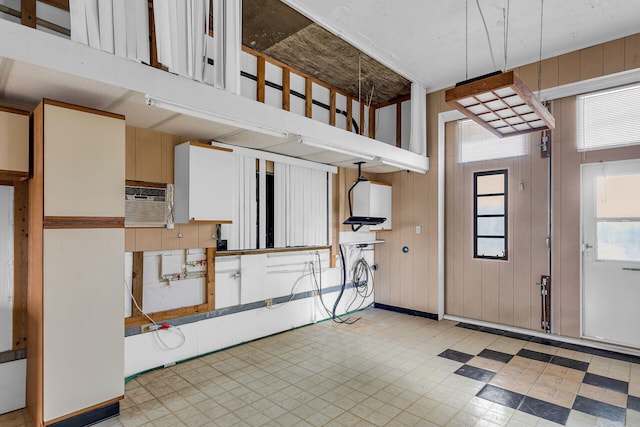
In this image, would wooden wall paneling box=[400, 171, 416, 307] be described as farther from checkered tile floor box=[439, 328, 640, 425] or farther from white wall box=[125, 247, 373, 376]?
checkered tile floor box=[439, 328, 640, 425]

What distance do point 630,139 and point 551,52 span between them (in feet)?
4.70

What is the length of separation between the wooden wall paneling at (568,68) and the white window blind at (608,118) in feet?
0.93

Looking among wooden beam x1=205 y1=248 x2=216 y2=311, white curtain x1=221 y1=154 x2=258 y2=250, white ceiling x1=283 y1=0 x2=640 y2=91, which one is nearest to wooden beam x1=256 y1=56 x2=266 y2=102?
white curtain x1=221 y1=154 x2=258 y2=250

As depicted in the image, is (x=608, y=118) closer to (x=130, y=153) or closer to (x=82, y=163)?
(x=130, y=153)

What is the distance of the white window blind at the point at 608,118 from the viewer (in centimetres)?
412

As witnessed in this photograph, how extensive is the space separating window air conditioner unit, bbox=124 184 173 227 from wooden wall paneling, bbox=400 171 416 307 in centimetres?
381

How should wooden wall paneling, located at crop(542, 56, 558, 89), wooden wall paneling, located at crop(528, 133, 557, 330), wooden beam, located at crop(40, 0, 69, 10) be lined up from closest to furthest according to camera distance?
wooden beam, located at crop(40, 0, 69, 10), wooden wall paneling, located at crop(542, 56, 558, 89), wooden wall paneling, located at crop(528, 133, 557, 330)

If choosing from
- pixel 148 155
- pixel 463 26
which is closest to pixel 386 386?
pixel 148 155

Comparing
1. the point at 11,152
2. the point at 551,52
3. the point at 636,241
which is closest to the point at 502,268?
the point at 636,241

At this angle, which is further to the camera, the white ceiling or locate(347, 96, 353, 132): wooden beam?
locate(347, 96, 353, 132): wooden beam

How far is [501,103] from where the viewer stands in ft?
9.23

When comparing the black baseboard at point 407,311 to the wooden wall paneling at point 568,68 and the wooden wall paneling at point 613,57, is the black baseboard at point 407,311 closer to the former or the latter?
the wooden wall paneling at point 568,68

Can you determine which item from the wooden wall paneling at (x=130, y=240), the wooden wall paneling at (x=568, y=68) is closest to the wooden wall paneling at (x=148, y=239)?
the wooden wall paneling at (x=130, y=240)

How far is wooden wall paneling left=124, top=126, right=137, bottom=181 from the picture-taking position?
3.40 meters
